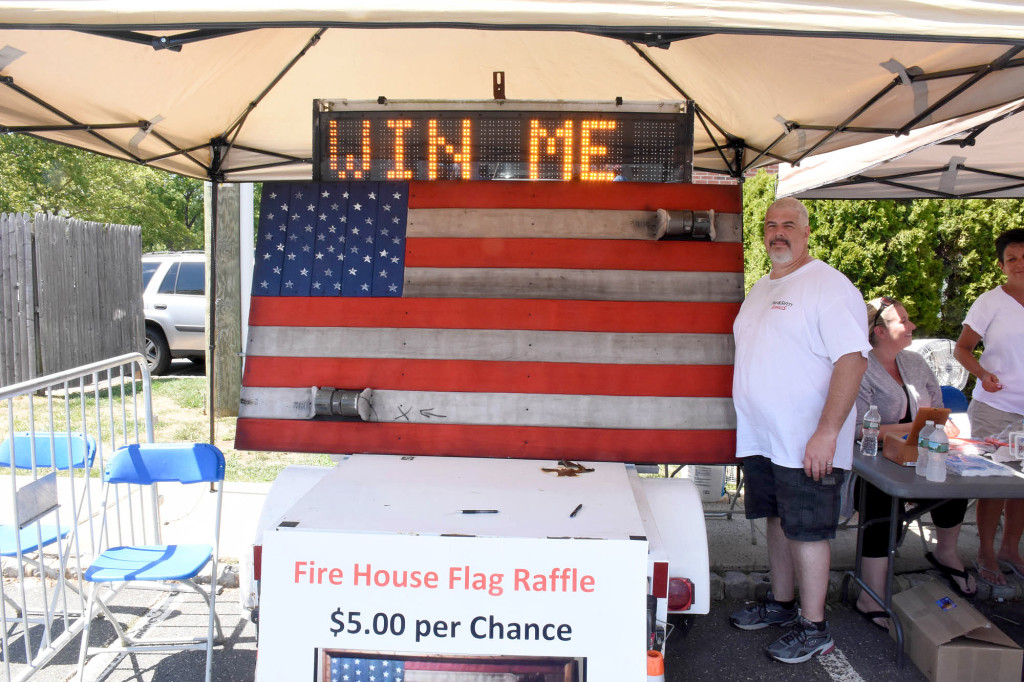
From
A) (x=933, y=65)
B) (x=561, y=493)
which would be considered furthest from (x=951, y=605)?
(x=933, y=65)

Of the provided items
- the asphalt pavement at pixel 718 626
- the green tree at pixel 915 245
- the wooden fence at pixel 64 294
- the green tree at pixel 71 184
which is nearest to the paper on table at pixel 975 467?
the asphalt pavement at pixel 718 626

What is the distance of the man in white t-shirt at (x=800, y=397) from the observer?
3545 mm

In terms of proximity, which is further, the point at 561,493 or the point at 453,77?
the point at 453,77

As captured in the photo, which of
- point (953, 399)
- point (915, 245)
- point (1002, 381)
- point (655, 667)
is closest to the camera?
point (655, 667)

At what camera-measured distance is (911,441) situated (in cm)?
406

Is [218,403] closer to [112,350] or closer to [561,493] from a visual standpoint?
[112,350]

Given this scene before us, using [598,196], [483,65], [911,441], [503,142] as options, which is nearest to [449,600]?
[598,196]

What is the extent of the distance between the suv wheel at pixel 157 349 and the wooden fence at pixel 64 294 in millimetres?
290

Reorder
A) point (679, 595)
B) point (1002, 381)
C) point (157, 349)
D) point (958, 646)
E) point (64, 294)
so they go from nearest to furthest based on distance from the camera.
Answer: point (679, 595), point (958, 646), point (1002, 381), point (64, 294), point (157, 349)

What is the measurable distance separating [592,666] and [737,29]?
224 centimetres

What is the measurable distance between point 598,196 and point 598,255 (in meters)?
0.35

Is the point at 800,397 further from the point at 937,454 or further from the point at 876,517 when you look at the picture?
the point at 876,517

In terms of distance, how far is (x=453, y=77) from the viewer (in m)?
5.25

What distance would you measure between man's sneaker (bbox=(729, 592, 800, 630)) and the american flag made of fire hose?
1.07m
